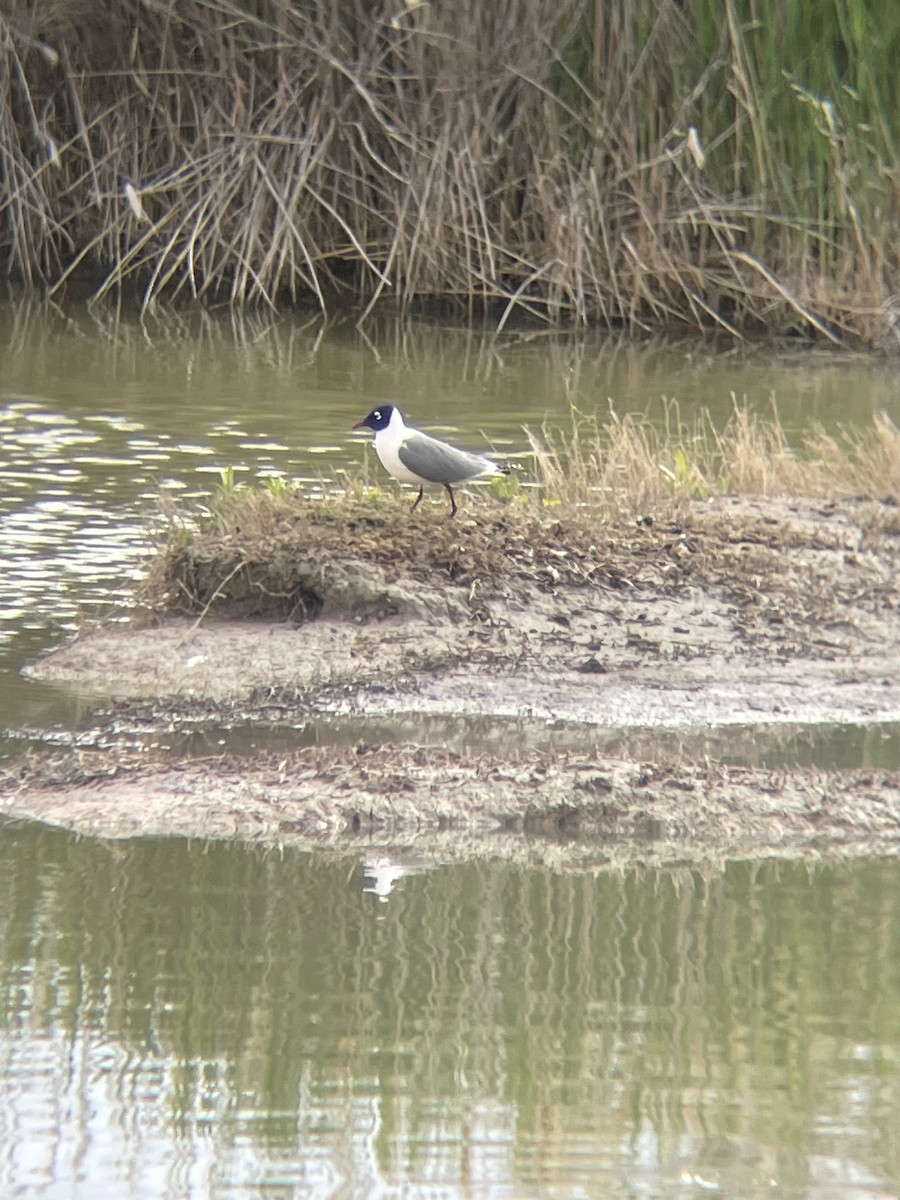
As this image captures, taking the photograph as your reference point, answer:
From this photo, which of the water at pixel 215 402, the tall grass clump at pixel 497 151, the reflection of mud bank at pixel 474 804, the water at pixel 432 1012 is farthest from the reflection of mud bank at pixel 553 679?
the tall grass clump at pixel 497 151

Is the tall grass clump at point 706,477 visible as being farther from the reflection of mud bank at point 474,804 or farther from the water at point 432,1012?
the reflection of mud bank at point 474,804

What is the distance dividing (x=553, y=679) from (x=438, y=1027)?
248cm

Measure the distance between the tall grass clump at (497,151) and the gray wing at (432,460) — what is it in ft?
19.7

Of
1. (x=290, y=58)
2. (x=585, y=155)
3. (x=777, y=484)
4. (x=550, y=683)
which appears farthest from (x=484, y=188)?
(x=550, y=683)

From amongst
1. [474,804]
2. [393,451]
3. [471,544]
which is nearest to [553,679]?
[471,544]

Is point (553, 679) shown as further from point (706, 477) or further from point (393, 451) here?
point (706, 477)

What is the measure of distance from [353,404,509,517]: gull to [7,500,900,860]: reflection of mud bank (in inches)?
6.6

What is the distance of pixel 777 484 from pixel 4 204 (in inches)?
323

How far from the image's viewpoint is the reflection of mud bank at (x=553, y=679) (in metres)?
5.33

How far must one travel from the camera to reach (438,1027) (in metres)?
4.14

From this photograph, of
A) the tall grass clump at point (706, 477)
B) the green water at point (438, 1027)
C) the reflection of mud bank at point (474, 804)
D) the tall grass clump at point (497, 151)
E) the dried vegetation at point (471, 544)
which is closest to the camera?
the green water at point (438, 1027)

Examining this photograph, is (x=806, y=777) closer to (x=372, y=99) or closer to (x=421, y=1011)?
(x=421, y=1011)

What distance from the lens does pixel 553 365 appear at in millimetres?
12844

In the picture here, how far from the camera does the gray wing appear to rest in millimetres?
7105
